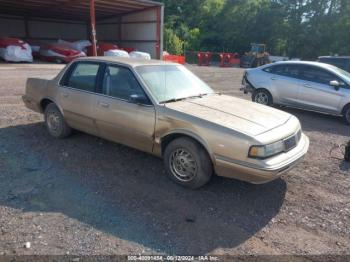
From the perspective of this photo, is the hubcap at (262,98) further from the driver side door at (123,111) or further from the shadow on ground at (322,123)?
the driver side door at (123,111)

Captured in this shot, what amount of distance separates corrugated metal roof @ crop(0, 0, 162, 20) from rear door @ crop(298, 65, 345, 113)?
52.4 feet

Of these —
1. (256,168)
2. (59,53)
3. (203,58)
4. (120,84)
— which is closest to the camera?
(256,168)

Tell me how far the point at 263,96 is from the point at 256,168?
6548mm

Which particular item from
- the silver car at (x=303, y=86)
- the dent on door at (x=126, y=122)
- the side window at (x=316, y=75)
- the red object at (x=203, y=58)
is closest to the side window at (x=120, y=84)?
the dent on door at (x=126, y=122)

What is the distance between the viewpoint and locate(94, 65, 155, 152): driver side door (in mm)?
4602

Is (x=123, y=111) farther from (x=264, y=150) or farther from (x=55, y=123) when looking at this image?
(x=264, y=150)

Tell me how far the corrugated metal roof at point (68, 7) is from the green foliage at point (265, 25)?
717 inches

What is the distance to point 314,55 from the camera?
45312 mm

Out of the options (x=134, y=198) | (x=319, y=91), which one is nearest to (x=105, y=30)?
(x=319, y=91)

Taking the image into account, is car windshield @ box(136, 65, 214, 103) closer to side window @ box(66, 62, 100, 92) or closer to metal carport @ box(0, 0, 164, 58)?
side window @ box(66, 62, 100, 92)

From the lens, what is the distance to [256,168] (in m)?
3.79

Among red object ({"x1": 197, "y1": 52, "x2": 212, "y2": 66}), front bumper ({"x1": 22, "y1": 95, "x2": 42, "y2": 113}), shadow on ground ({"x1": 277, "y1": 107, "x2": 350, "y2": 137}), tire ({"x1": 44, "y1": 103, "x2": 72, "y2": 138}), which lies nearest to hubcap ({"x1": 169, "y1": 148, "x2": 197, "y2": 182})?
tire ({"x1": 44, "y1": 103, "x2": 72, "y2": 138})

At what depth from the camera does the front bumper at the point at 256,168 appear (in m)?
3.80

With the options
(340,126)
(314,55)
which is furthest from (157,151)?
(314,55)
